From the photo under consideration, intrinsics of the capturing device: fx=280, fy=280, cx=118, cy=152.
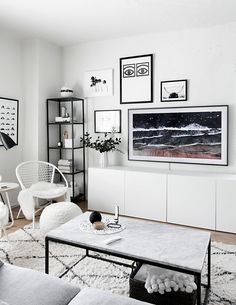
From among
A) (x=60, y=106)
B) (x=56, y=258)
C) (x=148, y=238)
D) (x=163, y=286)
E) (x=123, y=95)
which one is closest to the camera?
(x=163, y=286)

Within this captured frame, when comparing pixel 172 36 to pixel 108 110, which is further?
pixel 108 110

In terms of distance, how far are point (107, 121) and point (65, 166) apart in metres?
0.98

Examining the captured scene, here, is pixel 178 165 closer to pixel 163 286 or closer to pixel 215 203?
pixel 215 203

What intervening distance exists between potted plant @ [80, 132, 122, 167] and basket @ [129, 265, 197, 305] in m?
2.43

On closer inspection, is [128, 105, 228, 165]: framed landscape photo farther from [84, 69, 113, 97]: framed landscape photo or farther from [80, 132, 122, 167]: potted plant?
[84, 69, 113, 97]: framed landscape photo

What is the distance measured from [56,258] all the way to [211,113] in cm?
257

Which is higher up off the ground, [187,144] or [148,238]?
[187,144]

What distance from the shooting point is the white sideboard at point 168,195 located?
3324mm

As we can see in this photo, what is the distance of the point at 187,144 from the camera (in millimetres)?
3873

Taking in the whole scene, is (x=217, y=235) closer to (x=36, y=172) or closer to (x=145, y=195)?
(x=145, y=195)

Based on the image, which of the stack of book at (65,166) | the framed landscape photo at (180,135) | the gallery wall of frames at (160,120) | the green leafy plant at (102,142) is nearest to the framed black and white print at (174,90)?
the gallery wall of frames at (160,120)

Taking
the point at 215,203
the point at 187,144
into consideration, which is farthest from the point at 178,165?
the point at 215,203

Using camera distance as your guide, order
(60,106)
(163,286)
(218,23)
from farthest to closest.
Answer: (60,106) → (218,23) → (163,286)

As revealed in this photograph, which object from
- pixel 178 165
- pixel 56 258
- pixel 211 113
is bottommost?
pixel 56 258
